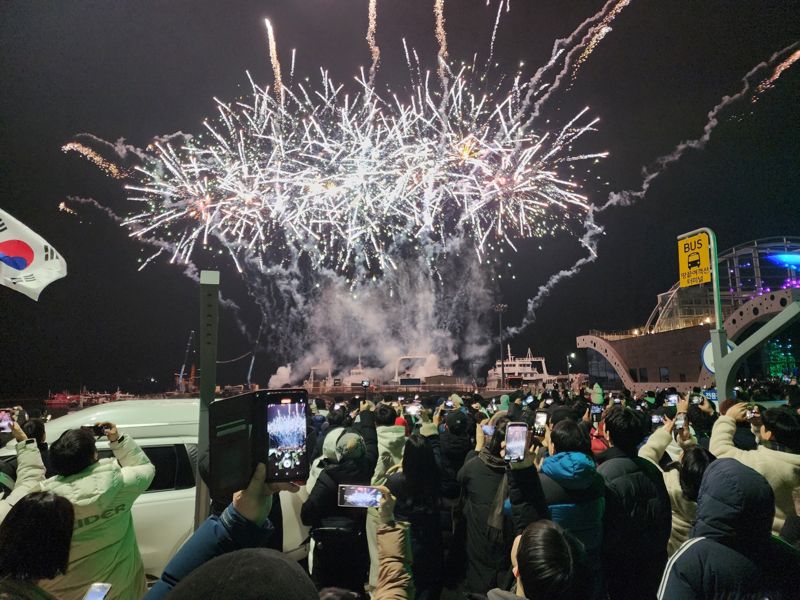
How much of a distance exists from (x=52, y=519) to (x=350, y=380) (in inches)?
2526

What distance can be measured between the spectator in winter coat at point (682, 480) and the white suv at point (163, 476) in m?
3.53

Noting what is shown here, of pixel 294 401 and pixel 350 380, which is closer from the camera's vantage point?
pixel 294 401

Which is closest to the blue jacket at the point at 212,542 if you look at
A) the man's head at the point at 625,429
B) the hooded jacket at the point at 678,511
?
the man's head at the point at 625,429

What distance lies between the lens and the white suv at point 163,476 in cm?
512

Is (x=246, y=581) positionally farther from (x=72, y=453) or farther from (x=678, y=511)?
(x=678, y=511)

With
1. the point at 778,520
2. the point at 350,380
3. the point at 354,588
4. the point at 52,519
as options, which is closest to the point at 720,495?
the point at 778,520

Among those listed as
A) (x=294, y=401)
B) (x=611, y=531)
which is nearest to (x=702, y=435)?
(x=611, y=531)

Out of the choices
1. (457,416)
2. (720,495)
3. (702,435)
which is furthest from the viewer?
(702,435)

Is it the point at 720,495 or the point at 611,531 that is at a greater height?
the point at 720,495

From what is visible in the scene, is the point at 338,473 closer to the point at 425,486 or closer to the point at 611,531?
the point at 425,486

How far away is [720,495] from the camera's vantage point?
2348mm

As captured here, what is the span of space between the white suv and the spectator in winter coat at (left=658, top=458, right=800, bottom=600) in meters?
3.95

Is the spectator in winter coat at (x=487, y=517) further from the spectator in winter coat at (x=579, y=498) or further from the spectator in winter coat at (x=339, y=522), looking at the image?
the spectator in winter coat at (x=339, y=522)

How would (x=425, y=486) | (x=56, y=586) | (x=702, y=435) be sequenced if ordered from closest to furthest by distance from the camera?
(x=56, y=586), (x=425, y=486), (x=702, y=435)
